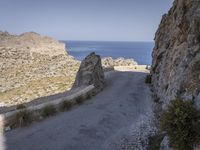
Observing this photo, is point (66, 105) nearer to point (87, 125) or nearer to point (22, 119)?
point (87, 125)

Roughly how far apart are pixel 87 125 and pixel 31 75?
65.7 meters

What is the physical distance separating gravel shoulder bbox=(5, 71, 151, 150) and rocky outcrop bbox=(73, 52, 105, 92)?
2.13 meters

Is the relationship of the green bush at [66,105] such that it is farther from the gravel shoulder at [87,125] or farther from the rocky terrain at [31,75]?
the rocky terrain at [31,75]

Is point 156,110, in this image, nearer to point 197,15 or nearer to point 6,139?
point 197,15

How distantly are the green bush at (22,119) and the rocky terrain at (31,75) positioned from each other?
81.9 ft

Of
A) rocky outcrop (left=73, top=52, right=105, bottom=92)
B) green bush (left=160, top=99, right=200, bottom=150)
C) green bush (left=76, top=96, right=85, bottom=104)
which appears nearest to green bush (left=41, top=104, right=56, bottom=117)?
green bush (left=76, top=96, right=85, bottom=104)

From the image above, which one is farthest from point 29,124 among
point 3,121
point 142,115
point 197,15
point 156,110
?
point 197,15

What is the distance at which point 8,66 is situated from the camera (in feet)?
351

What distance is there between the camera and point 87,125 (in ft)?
62.6

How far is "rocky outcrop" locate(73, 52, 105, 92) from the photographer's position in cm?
2998

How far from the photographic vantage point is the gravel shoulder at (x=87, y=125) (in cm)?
1612

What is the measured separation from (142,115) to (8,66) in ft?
303

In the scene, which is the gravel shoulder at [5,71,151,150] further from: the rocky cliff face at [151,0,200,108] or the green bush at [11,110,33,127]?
the rocky cliff face at [151,0,200,108]

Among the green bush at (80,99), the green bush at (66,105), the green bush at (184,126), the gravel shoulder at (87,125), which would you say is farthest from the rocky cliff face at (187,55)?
the green bush at (66,105)
